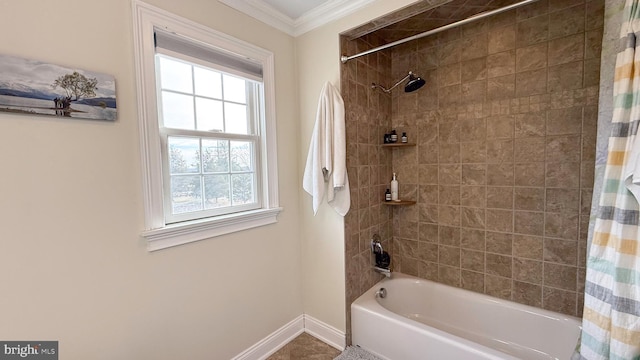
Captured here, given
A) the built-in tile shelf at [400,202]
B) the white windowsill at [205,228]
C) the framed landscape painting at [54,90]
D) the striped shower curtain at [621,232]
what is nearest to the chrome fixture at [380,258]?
the built-in tile shelf at [400,202]

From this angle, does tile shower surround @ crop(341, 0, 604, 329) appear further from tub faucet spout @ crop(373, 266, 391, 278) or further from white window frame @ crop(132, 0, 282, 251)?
white window frame @ crop(132, 0, 282, 251)

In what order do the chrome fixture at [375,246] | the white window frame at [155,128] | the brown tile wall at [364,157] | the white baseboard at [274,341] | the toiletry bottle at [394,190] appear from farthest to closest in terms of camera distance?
the toiletry bottle at [394,190]
the chrome fixture at [375,246]
the brown tile wall at [364,157]
the white baseboard at [274,341]
the white window frame at [155,128]

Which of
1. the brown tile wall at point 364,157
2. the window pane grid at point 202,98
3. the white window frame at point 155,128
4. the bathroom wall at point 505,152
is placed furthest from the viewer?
the brown tile wall at point 364,157

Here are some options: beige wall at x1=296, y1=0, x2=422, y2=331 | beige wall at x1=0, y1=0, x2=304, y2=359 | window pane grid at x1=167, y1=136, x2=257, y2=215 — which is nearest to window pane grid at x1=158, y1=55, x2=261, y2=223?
window pane grid at x1=167, y1=136, x2=257, y2=215

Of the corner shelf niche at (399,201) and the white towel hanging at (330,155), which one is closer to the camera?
the white towel hanging at (330,155)

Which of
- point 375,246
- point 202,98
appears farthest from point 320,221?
point 202,98

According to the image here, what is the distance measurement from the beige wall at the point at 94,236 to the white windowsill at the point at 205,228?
46mm

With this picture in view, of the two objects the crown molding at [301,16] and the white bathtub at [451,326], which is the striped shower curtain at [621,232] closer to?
the white bathtub at [451,326]

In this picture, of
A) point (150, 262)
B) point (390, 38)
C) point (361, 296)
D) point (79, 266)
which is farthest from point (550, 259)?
point (79, 266)

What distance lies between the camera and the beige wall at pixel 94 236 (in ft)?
3.34

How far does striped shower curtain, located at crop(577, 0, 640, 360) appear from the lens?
95cm

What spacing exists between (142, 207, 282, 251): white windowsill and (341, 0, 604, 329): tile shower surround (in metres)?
0.64

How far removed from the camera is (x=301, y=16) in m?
1.95

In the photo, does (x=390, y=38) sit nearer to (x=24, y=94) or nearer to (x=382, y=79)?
(x=382, y=79)
